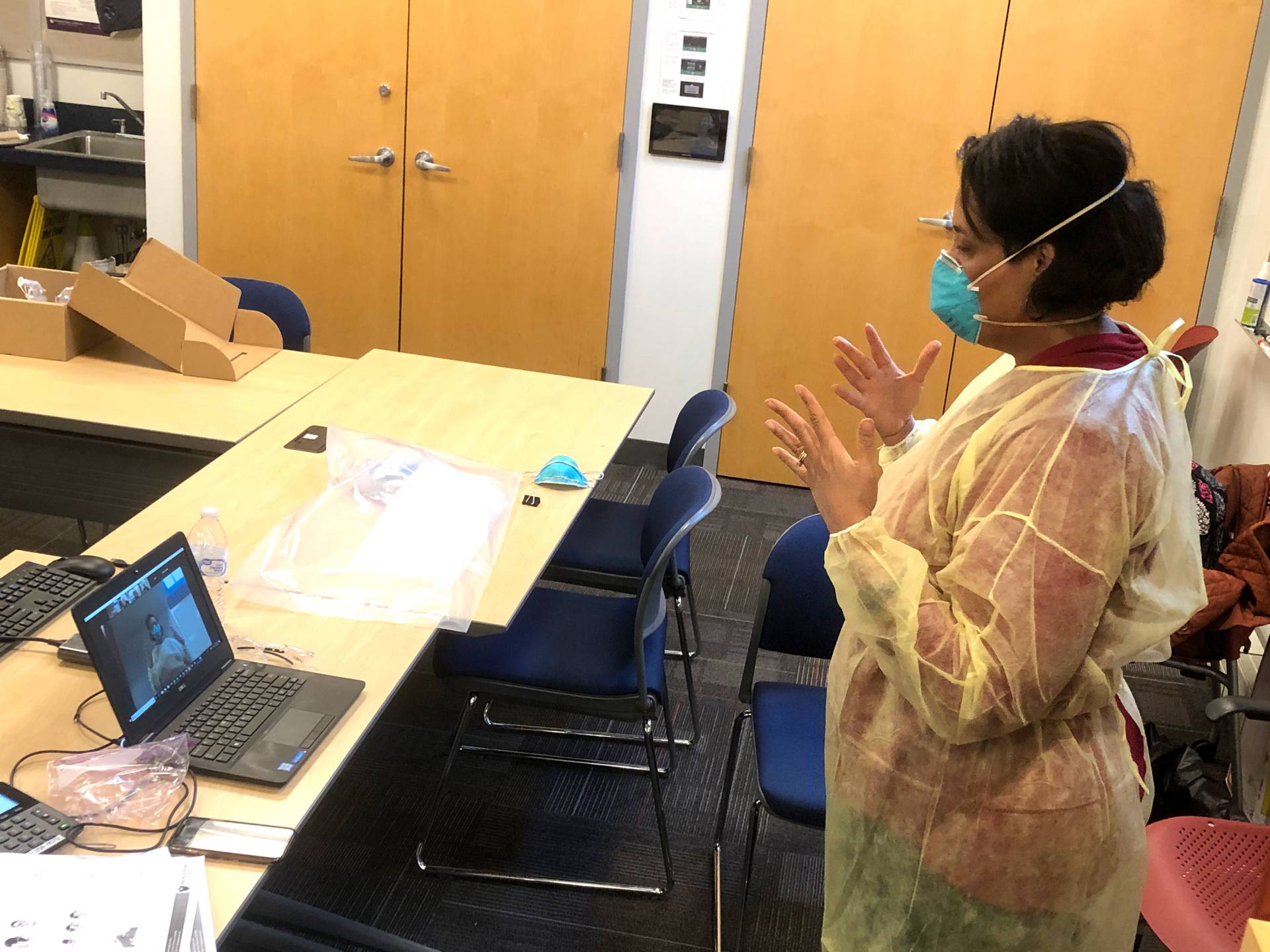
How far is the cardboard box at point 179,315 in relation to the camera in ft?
9.39

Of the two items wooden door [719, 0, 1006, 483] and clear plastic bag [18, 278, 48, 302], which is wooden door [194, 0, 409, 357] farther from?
clear plastic bag [18, 278, 48, 302]

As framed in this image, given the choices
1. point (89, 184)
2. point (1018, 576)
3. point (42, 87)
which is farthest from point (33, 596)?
point (42, 87)

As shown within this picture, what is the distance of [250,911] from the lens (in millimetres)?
2105

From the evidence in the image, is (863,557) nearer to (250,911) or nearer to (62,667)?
(62,667)

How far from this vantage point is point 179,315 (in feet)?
9.55

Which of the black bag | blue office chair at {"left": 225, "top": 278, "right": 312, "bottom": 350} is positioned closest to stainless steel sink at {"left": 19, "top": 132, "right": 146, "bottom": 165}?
blue office chair at {"left": 225, "top": 278, "right": 312, "bottom": 350}

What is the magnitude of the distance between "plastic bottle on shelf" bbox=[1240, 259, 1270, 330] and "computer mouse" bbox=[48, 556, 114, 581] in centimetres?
306

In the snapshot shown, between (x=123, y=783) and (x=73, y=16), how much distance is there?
445cm

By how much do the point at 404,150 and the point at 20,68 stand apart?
187cm

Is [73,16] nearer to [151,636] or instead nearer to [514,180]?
[514,180]

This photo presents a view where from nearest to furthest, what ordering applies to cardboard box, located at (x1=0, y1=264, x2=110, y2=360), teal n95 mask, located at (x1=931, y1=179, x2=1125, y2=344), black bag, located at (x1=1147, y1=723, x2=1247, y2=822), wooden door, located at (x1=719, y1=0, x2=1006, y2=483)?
teal n95 mask, located at (x1=931, y1=179, x2=1125, y2=344) → black bag, located at (x1=1147, y1=723, x2=1247, y2=822) → cardboard box, located at (x1=0, y1=264, x2=110, y2=360) → wooden door, located at (x1=719, y1=0, x2=1006, y2=483)

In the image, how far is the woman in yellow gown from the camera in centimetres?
122

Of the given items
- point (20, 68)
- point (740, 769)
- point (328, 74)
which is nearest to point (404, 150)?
point (328, 74)

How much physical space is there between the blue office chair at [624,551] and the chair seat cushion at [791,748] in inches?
20.1
